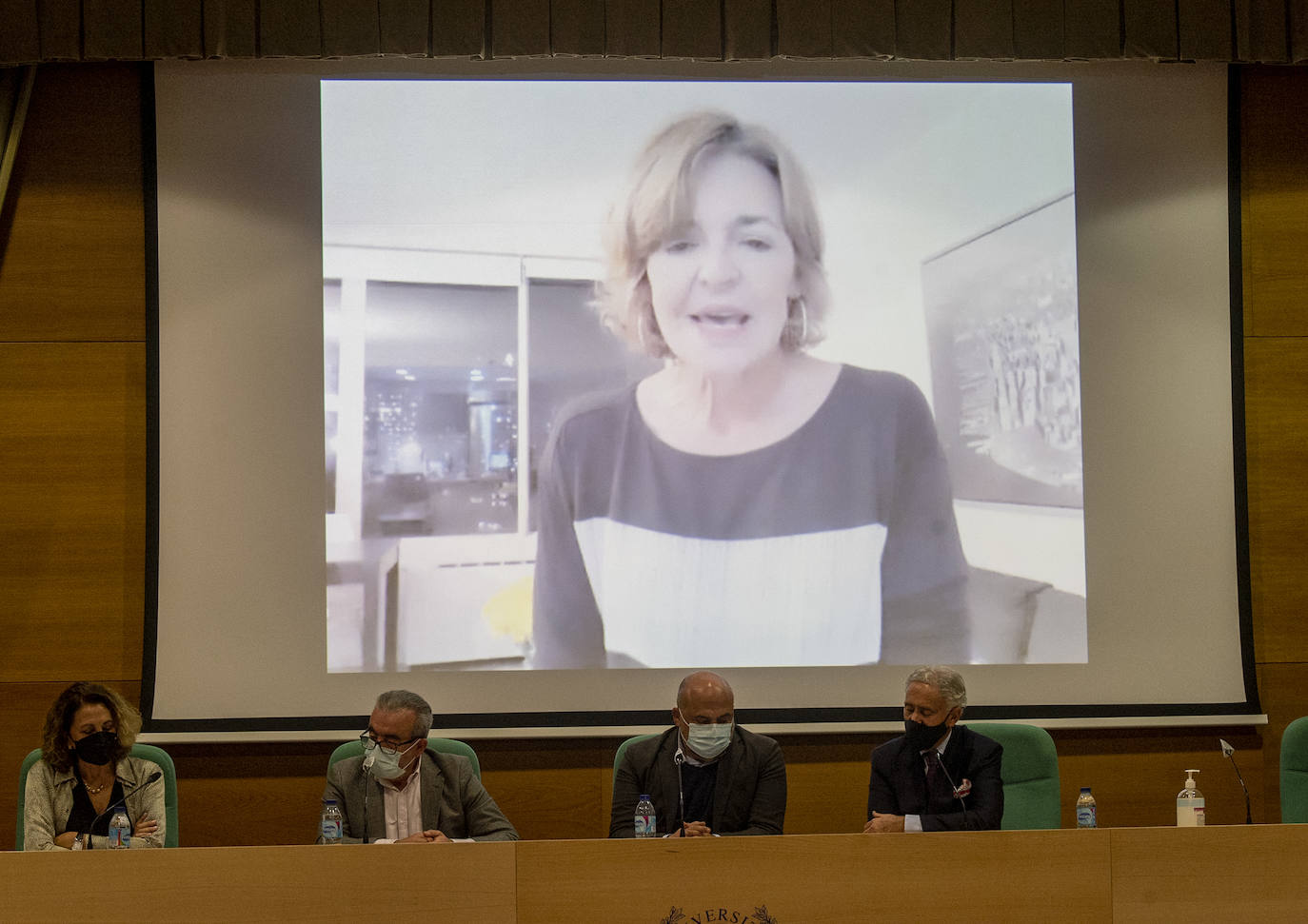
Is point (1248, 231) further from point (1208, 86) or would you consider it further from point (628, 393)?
point (628, 393)

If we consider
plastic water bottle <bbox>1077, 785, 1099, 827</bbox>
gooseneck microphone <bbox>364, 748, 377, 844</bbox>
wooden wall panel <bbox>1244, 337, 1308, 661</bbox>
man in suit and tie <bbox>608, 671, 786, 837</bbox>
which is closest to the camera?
plastic water bottle <bbox>1077, 785, 1099, 827</bbox>

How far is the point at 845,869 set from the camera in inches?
104

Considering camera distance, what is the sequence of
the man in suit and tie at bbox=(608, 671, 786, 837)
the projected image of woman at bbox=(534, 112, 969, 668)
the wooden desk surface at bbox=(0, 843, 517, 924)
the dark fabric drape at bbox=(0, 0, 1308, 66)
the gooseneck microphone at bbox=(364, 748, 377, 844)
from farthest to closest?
the projected image of woman at bbox=(534, 112, 969, 668), the dark fabric drape at bbox=(0, 0, 1308, 66), the man in suit and tie at bbox=(608, 671, 786, 837), the gooseneck microphone at bbox=(364, 748, 377, 844), the wooden desk surface at bbox=(0, 843, 517, 924)

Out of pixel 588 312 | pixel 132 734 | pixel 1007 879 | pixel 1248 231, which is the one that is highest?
pixel 1248 231

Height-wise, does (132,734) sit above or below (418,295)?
below

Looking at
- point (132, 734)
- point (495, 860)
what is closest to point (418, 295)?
point (132, 734)

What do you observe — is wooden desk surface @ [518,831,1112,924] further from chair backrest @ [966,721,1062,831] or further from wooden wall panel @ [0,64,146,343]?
wooden wall panel @ [0,64,146,343]

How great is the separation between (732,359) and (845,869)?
2184 millimetres

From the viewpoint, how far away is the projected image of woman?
14.2 ft

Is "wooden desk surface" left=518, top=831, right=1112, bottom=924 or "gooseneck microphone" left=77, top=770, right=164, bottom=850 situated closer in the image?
"wooden desk surface" left=518, top=831, right=1112, bottom=924

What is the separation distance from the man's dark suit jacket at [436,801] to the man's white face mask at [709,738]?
1.80 ft

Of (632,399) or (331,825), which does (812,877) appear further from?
(632,399)

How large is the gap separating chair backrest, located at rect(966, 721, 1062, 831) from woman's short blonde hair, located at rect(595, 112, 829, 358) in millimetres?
1555

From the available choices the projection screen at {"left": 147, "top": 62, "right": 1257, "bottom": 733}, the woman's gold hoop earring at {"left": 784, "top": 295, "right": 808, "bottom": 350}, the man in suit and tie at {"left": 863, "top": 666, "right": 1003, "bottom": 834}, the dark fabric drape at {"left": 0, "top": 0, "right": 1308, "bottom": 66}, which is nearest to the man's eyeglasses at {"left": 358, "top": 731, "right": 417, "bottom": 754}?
the projection screen at {"left": 147, "top": 62, "right": 1257, "bottom": 733}
